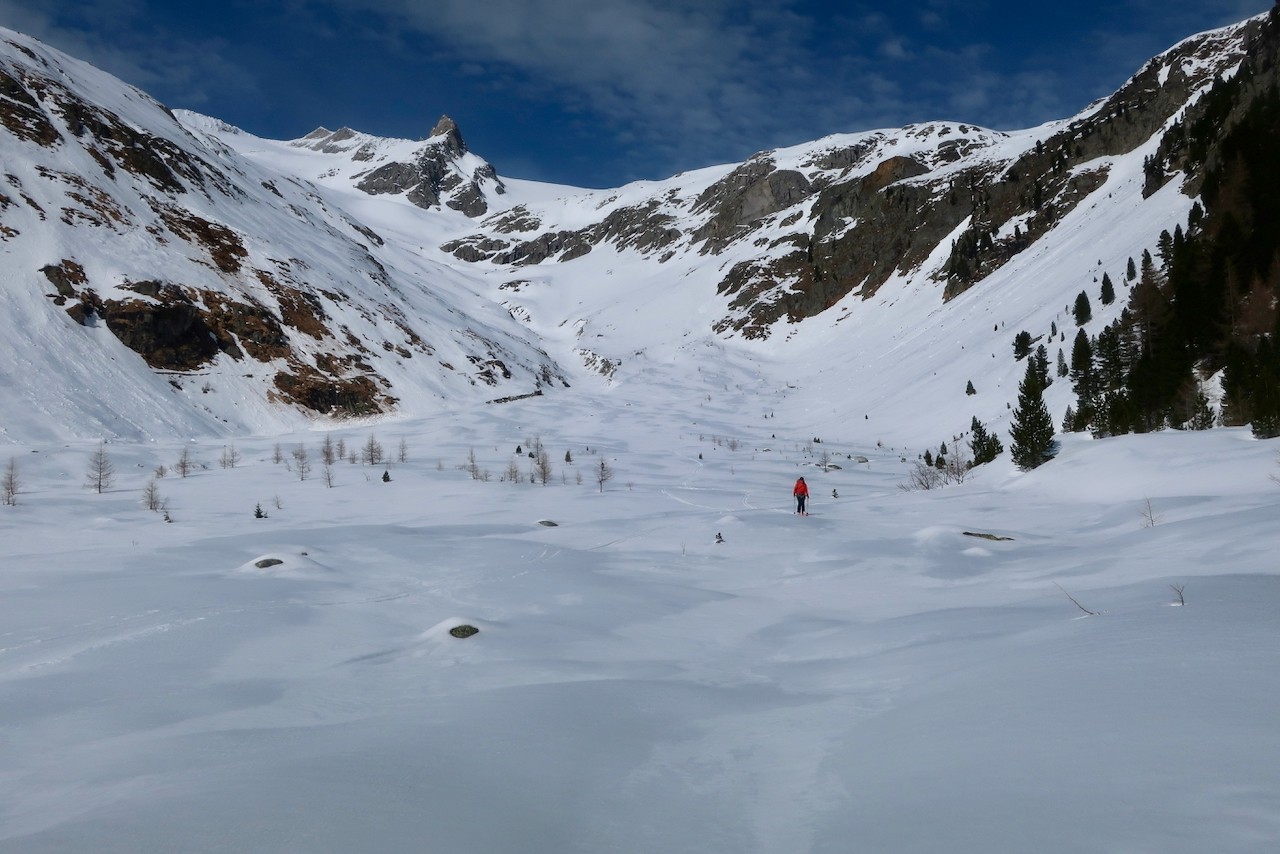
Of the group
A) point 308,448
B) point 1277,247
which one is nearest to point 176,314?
point 308,448

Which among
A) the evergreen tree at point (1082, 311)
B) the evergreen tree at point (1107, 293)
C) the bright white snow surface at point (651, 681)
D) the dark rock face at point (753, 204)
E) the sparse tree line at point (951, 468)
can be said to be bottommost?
the bright white snow surface at point (651, 681)

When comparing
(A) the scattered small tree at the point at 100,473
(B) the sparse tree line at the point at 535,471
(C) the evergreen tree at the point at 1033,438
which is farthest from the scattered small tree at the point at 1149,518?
(A) the scattered small tree at the point at 100,473

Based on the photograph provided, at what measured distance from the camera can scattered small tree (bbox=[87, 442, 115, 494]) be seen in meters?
17.2

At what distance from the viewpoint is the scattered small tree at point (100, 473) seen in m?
17.2

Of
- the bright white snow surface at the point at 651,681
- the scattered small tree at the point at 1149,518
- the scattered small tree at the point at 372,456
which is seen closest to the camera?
the bright white snow surface at the point at 651,681

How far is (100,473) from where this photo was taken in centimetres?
1703

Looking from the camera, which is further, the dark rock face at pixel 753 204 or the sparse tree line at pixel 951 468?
the dark rock face at pixel 753 204

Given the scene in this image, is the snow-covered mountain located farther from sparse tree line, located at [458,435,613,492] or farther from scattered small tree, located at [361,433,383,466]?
sparse tree line, located at [458,435,613,492]

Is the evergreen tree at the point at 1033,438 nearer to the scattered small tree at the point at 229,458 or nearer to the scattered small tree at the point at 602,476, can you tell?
the scattered small tree at the point at 602,476

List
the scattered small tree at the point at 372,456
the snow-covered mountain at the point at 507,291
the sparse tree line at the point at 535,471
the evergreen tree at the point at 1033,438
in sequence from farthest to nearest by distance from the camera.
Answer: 1. the snow-covered mountain at the point at 507,291
2. the scattered small tree at the point at 372,456
3. the sparse tree line at the point at 535,471
4. the evergreen tree at the point at 1033,438

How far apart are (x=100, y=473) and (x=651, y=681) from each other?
17919 millimetres

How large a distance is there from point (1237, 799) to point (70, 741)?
21.6 ft

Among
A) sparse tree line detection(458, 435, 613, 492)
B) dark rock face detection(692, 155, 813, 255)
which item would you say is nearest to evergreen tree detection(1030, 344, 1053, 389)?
sparse tree line detection(458, 435, 613, 492)

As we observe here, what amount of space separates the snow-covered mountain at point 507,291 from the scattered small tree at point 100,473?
23.1 ft
